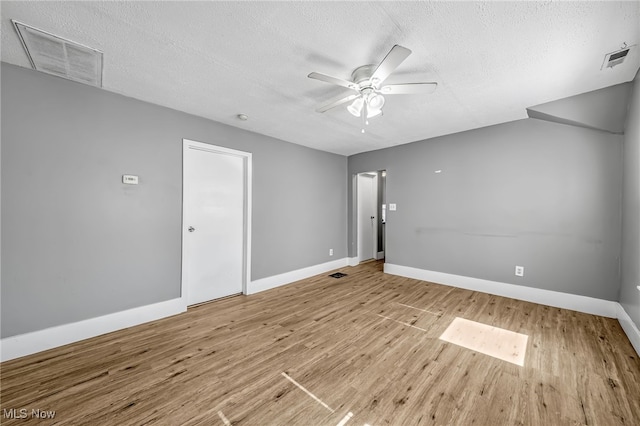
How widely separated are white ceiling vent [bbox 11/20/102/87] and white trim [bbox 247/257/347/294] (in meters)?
3.02

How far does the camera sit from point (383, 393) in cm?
163

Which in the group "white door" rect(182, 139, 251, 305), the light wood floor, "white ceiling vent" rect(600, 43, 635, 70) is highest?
"white ceiling vent" rect(600, 43, 635, 70)

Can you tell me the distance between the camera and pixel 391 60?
1.69 metres

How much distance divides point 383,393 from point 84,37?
11.0ft

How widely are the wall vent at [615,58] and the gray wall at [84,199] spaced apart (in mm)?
4030

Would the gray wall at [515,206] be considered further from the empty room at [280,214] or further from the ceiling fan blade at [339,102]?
the ceiling fan blade at [339,102]

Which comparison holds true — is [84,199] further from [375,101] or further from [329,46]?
[375,101]

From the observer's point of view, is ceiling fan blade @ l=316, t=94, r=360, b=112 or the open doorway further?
the open doorway

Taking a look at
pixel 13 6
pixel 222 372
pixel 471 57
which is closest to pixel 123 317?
pixel 222 372

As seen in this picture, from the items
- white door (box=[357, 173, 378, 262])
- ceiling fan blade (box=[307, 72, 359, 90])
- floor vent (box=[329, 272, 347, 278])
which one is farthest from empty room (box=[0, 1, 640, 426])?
white door (box=[357, 173, 378, 262])

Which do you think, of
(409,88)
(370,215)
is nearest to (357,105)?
(409,88)

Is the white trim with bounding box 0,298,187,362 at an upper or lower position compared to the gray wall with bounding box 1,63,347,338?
lower

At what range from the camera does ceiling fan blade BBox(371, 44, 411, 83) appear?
5.14 ft

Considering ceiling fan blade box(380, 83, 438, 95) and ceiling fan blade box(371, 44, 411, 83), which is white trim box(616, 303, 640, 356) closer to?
ceiling fan blade box(380, 83, 438, 95)
